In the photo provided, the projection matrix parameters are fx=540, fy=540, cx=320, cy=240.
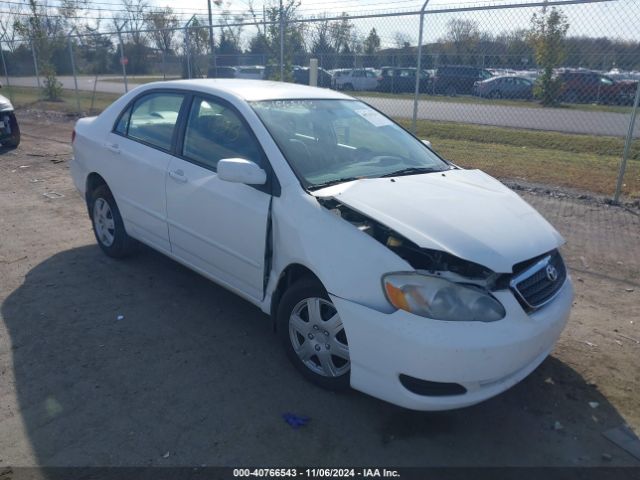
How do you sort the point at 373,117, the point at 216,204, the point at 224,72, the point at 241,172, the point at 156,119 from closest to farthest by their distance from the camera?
the point at 241,172, the point at 216,204, the point at 373,117, the point at 156,119, the point at 224,72

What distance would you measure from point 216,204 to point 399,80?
7871 millimetres

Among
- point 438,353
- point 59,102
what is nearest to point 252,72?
point 438,353

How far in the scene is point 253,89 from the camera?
4.18m

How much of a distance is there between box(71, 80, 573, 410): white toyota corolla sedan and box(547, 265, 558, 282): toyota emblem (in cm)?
3

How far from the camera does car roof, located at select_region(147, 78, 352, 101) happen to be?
403cm

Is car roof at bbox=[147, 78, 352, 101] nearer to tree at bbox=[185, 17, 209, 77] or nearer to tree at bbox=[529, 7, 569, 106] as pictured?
tree at bbox=[529, 7, 569, 106]

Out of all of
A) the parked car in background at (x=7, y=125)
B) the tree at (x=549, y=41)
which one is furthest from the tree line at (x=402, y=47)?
the parked car in background at (x=7, y=125)

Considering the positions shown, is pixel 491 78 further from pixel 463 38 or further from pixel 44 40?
pixel 44 40

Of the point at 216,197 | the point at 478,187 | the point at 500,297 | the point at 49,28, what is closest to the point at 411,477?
the point at 500,297

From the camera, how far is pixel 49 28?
2331 centimetres

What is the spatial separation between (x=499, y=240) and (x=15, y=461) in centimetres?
275

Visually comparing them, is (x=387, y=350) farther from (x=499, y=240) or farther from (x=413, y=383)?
(x=499, y=240)

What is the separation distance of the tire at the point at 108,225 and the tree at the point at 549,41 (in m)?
6.41

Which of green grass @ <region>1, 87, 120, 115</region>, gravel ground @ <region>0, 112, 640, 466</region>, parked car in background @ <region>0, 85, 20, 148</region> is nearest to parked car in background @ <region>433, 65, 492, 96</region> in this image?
gravel ground @ <region>0, 112, 640, 466</region>
